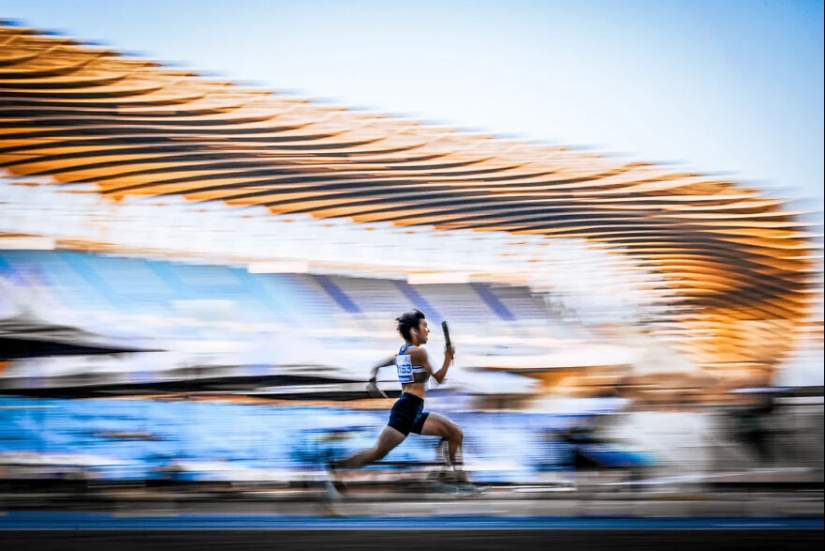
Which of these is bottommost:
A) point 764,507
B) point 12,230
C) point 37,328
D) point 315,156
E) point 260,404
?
point 764,507

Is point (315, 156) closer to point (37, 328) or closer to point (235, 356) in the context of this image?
point (235, 356)

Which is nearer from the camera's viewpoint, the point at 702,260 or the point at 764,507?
the point at 764,507

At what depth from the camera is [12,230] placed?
27.9 ft

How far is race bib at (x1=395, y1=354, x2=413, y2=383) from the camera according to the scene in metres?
6.60

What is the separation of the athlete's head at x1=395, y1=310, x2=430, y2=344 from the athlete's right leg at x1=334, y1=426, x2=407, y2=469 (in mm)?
630

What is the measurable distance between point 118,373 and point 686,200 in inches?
209

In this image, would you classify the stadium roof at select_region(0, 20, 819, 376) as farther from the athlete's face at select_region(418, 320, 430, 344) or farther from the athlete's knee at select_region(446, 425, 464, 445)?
the athlete's knee at select_region(446, 425, 464, 445)

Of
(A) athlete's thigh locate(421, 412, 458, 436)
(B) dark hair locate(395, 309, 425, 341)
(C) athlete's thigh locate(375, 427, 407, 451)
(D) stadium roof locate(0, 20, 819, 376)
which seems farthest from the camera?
(D) stadium roof locate(0, 20, 819, 376)

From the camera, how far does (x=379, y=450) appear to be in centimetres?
655

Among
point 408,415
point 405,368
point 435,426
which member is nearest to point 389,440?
point 408,415

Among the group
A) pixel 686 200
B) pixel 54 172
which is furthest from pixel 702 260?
pixel 54 172

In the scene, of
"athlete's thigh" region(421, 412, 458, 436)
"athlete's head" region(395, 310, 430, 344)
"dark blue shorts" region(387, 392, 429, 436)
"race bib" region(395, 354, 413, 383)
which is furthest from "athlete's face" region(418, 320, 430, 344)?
"athlete's thigh" region(421, 412, 458, 436)

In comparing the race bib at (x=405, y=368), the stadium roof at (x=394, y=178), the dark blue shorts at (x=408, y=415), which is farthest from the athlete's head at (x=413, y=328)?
the stadium roof at (x=394, y=178)

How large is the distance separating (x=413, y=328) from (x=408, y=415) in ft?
1.96
